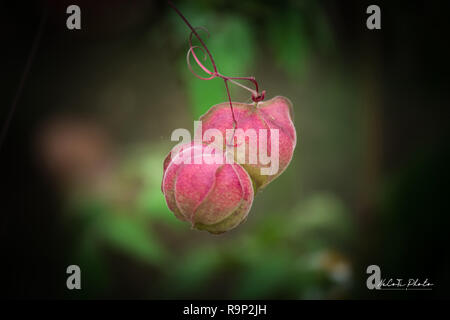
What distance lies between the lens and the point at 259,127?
0.44m

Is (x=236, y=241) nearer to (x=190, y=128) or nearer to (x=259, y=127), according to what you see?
(x=190, y=128)

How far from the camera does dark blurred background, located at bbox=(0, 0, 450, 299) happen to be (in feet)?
2.23

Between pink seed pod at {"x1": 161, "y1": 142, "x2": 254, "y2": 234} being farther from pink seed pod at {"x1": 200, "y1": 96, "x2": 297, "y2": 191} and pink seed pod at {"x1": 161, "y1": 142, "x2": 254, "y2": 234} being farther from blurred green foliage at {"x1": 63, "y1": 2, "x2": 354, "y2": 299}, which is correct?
blurred green foliage at {"x1": 63, "y1": 2, "x2": 354, "y2": 299}

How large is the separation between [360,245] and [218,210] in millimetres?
632

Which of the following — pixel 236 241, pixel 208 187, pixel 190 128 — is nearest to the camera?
pixel 208 187

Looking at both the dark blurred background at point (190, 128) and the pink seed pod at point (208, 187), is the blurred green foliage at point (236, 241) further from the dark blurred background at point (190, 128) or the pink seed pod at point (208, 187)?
the pink seed pod at point (208, 187)

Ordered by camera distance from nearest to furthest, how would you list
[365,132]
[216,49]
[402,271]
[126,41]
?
[216,49]
[126,41]
[402,271]
[365,132]

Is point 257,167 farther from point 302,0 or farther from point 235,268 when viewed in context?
point 235,268

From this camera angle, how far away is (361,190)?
38.4 inches

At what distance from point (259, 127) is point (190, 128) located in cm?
23

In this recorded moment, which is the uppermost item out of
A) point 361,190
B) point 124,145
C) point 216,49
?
point 216,49

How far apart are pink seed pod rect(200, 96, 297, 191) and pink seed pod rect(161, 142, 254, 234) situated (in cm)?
2

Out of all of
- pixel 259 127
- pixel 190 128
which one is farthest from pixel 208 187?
pixel 190 128

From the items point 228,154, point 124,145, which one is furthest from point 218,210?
point 124,145
